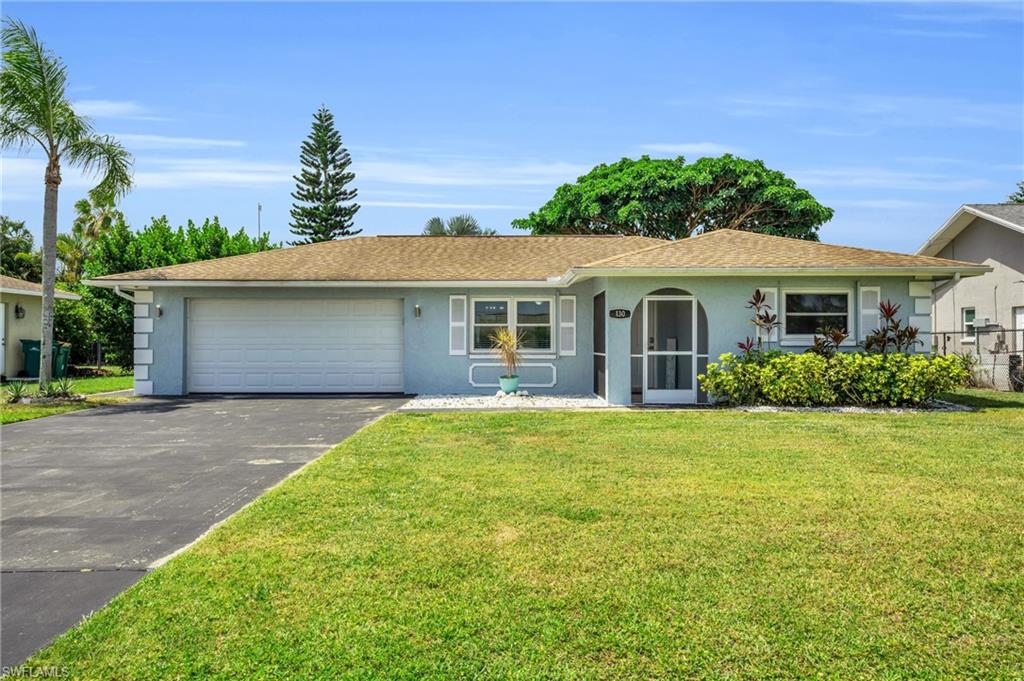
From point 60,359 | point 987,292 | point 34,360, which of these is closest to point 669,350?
point 987,292

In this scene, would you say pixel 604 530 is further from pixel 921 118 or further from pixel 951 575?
pixel 921 118

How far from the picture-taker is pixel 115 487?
679 cm

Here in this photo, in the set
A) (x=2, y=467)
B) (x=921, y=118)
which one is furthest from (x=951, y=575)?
(x=921, y=118)

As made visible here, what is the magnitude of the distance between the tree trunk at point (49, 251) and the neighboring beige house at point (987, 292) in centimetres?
2129

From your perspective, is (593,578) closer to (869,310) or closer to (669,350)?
(669,350)

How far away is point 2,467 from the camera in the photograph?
7863 millimetres

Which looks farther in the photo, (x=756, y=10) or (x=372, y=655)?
(x=756, y=10)

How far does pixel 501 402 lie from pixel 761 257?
6246mm

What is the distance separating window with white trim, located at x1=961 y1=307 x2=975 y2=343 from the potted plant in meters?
15.0

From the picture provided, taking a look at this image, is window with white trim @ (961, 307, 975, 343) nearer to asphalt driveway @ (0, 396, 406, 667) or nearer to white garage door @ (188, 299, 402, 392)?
white garage door @ (188, 299, 402, 392)

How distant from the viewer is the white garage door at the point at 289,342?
16.8 meters

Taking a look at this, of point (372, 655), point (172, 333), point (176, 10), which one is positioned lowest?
point (372, 655)

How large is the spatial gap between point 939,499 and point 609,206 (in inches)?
1215

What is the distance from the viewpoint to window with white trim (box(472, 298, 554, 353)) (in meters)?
16.5
